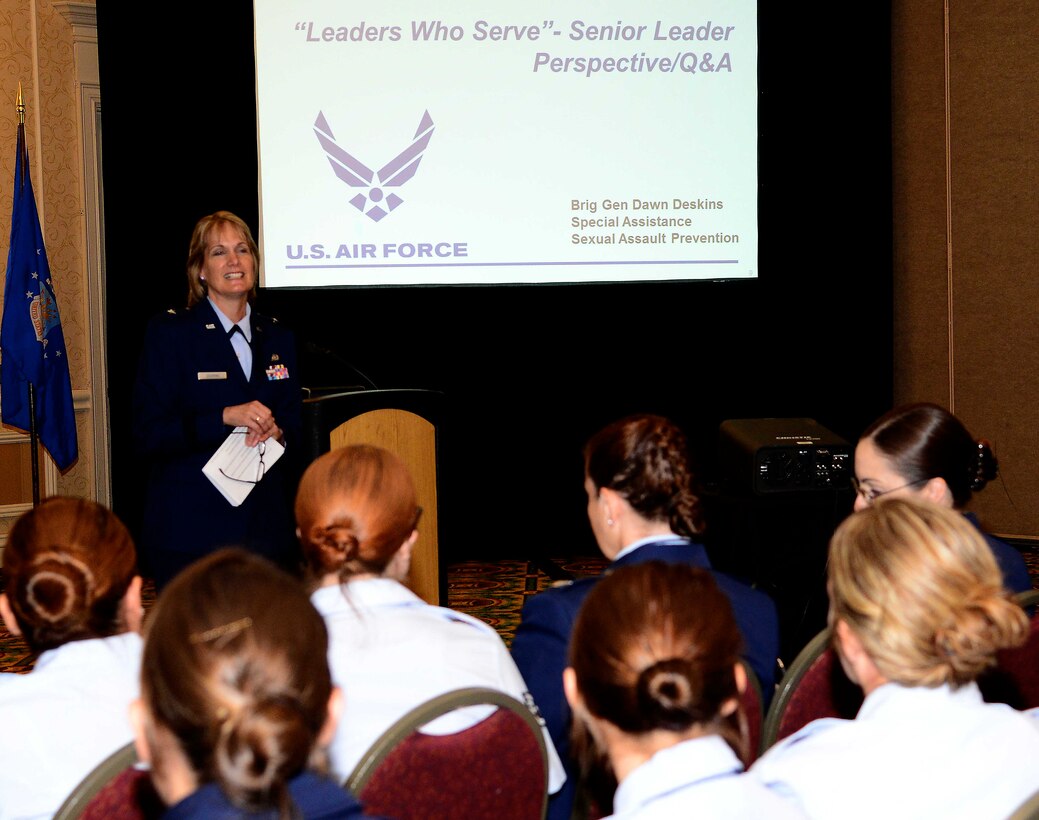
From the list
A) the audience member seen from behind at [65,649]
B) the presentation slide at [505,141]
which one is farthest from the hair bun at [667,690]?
the presentation slide at [505,141]

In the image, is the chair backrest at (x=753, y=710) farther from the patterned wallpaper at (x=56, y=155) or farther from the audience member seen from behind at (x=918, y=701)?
the patterned wallpaper at (x=56, y=155)

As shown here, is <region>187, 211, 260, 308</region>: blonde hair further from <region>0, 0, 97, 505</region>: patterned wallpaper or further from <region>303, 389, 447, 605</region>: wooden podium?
<region>0, 0, 97, 505</region>: patterned wallpaper

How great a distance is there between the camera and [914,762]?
1207 millimetres

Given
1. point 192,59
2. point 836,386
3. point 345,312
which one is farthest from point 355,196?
point 836,386

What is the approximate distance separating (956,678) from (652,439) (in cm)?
75

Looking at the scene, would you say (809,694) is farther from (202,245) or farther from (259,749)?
(202,245)

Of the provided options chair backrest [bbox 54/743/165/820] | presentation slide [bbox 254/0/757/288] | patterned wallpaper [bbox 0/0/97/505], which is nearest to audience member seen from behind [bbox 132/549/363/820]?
chair backrest [bbox 54/743/165/820]

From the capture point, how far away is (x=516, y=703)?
1306mm

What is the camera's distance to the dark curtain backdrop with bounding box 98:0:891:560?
5.42m

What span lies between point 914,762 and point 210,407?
223 centimetres

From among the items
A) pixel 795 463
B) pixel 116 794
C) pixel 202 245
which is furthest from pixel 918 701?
pixel 202 245

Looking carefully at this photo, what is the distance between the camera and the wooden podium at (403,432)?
10.7 feet

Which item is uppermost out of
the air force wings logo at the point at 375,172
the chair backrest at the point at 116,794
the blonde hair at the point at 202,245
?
the air force wings logo at the point at 375,172

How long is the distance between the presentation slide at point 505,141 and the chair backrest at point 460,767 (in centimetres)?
414
